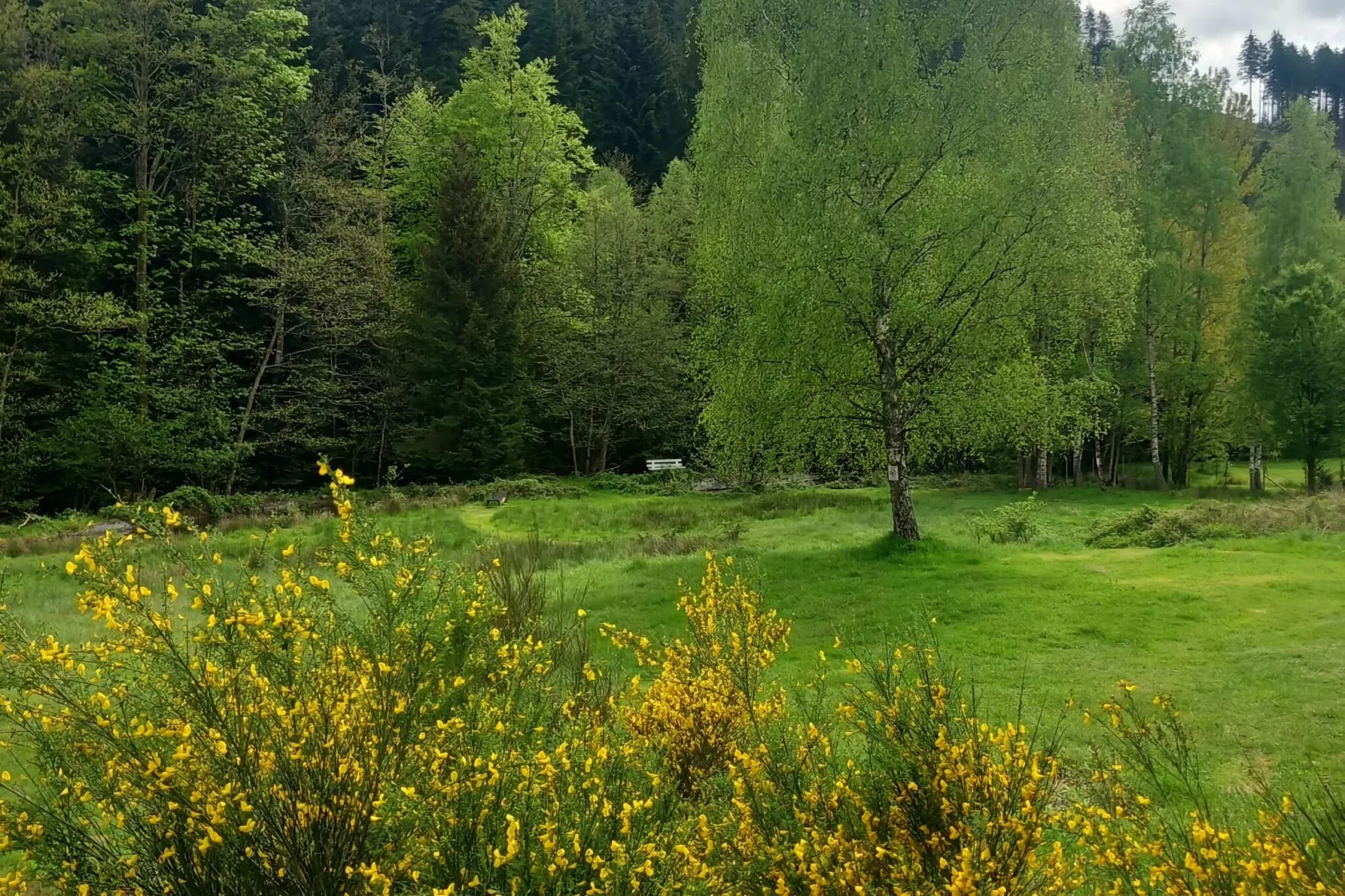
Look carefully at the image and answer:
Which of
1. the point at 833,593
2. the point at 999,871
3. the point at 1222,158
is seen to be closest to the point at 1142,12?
the point at 1222,158

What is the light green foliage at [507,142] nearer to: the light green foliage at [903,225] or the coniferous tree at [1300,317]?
the light green foliage at [903,225]

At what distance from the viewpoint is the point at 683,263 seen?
36.1 m

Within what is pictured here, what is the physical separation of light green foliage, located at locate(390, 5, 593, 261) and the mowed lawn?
16.5 metres

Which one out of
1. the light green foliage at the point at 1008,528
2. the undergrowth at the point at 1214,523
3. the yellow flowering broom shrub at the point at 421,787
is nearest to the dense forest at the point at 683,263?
the light green foliage at the point at 1008,528

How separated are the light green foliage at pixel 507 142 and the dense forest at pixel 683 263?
0.52 ft

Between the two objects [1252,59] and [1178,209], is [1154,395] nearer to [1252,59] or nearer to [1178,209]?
[1178,209]

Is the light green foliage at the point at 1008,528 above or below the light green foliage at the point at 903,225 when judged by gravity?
Result: below

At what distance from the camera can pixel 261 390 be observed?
23953mm

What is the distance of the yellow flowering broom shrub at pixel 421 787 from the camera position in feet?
8.25

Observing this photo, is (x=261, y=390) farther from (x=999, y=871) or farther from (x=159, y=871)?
(x=999, y=871)

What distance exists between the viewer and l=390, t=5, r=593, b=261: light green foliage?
28.1 m

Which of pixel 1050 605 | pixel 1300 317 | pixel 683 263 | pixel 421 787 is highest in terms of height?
pixel 683 263

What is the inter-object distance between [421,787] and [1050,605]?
343 inches

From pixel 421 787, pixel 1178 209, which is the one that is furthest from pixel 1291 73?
pixel 421 787
